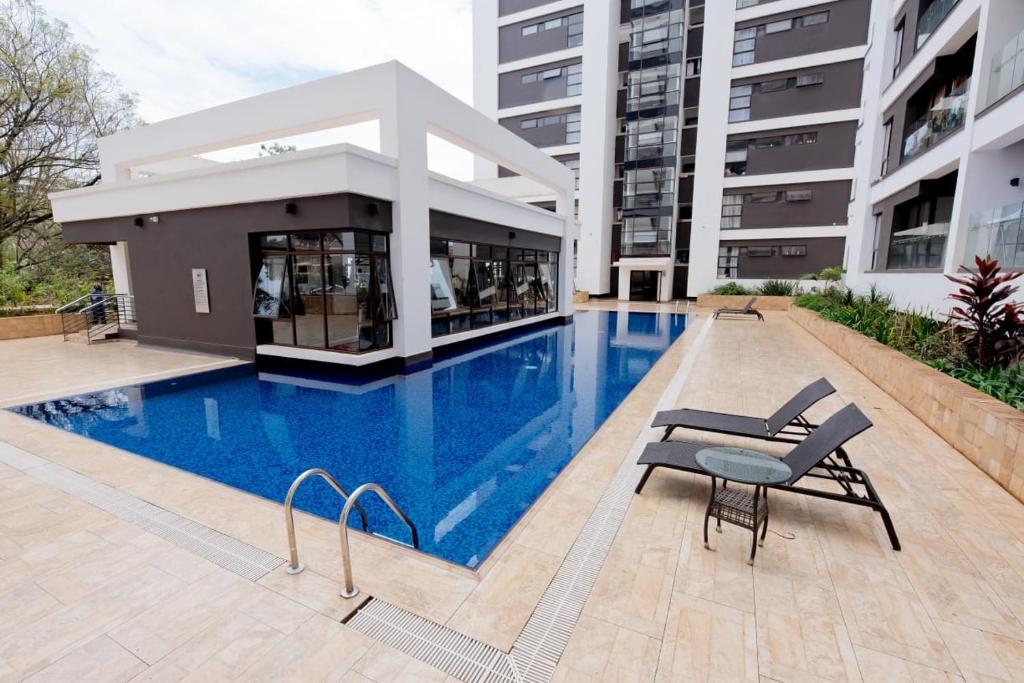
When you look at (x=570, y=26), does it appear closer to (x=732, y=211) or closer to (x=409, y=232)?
(x=732, y=211)

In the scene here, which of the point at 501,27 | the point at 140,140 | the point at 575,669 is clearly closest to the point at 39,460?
the point at 575,669

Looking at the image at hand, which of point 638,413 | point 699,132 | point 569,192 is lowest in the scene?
point 638,413

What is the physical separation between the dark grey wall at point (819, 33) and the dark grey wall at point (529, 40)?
10253 mm

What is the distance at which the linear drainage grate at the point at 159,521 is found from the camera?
3.14m

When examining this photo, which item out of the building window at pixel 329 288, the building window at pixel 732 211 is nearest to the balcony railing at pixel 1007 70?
the building window at pixel 329 288

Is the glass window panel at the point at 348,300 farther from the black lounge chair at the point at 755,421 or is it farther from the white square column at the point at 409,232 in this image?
the black lounge chair at the point at 755,421

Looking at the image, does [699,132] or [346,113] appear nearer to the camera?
[346,113]

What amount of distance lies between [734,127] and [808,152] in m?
3.95

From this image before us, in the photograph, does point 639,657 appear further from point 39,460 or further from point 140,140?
point 140,140

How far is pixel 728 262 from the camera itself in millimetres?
26078

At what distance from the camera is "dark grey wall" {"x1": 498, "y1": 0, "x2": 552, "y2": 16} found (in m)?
29.3

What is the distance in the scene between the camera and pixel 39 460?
4.83 metres

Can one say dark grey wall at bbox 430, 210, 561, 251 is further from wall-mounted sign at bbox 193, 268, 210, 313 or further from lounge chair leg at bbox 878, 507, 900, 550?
lounge chair leg at bbox 878, 507, 900, 550

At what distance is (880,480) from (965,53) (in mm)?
14122
